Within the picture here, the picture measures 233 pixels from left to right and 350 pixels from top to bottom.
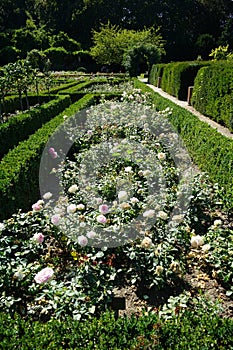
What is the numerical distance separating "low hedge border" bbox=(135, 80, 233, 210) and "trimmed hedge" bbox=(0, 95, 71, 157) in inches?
132

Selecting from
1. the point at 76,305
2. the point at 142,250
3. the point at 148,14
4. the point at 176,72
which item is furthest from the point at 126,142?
the point at 148,14

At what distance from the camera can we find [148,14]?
41.0 meters

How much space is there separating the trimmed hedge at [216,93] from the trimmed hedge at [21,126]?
433 cm

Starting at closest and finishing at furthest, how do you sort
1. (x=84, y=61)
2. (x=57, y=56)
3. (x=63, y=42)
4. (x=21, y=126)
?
(x=21, y=126) → (x=57, y=56) → (x=84, y=61) → (x=63, y=42)

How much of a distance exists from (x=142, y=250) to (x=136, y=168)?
193 cm

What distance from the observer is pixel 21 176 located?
14.7 feet

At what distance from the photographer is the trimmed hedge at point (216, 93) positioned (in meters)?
8.84

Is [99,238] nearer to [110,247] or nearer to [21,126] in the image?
[110,247]

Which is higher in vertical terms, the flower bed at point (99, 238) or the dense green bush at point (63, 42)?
the dense green bush at point (63, 42)

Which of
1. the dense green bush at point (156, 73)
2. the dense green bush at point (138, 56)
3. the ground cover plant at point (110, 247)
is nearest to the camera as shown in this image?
the ground cover plant at point (110, 247)

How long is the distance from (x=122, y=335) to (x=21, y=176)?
2.86m

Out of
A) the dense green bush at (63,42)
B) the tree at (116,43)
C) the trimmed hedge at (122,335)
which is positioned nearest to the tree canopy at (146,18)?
the dense green bush at (63,42)

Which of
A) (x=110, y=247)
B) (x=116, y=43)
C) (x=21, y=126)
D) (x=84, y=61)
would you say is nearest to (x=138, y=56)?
(x=116, y=43)

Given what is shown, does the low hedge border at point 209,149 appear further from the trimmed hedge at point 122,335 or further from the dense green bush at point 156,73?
the dense green bush at point 156,73
